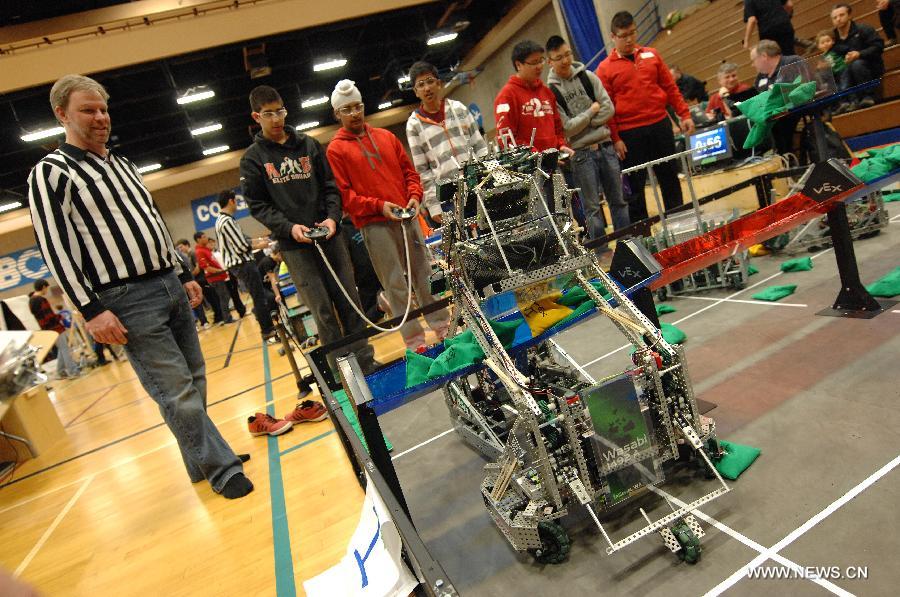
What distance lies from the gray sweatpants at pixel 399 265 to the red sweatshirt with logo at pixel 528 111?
4.02 feet

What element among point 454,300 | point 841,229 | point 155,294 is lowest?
point 841,229

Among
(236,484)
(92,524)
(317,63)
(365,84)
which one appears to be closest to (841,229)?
(236,484)

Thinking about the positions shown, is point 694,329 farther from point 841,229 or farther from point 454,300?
point 454,300

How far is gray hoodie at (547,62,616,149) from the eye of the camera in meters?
4.82

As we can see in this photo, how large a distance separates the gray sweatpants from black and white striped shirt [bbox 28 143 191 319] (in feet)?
5.19

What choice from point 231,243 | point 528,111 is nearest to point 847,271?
point 528,111

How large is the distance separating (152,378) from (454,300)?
1792 mm

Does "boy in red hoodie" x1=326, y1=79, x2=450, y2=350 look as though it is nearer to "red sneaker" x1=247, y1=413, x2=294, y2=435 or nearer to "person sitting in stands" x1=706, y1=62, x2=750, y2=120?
"red sneaker" x1=247, y1=413, x2=294, y2=435

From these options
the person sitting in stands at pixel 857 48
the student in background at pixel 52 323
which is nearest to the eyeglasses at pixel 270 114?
the person sitting in stands at pixel 857 48

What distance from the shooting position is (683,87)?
952 cm

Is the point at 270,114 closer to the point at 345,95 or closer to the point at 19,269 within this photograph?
the point at 345,95

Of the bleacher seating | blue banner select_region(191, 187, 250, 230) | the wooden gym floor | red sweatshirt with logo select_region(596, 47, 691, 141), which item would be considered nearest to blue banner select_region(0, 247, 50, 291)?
blue banner select_region(191, 187, 250, 230)

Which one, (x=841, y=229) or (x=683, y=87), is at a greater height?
(x=683, y=87)

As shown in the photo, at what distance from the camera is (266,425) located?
4145 millimetres
